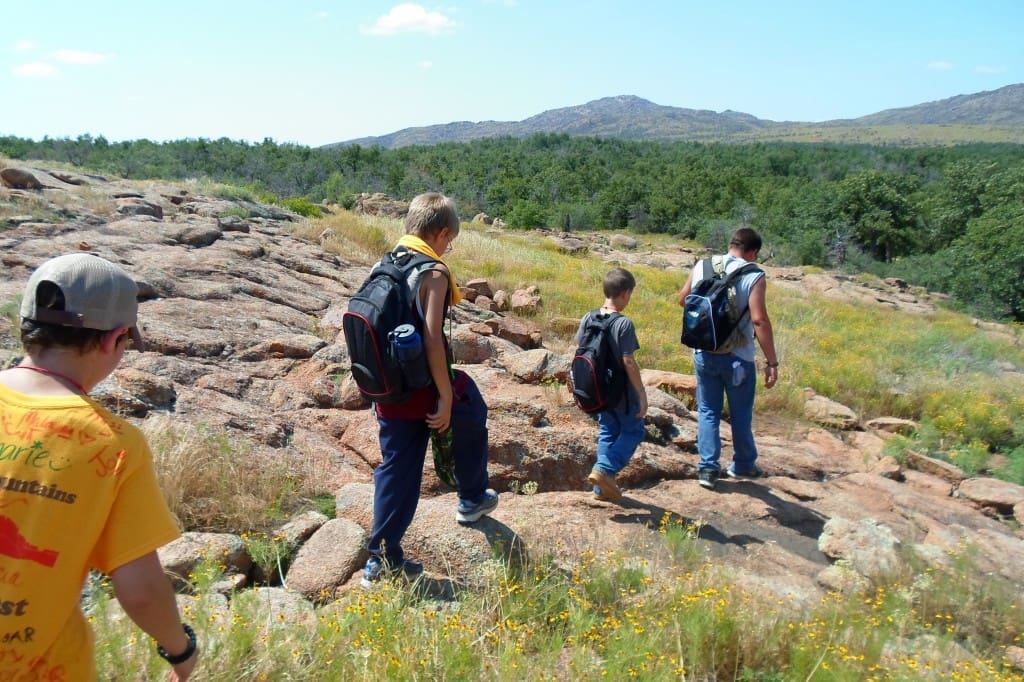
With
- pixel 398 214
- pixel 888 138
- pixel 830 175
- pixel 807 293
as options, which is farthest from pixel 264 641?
pixel 888 138

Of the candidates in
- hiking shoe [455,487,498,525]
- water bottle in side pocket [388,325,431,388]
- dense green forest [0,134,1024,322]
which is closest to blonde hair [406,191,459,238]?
water bottle in side pocket [388,325,431,388]

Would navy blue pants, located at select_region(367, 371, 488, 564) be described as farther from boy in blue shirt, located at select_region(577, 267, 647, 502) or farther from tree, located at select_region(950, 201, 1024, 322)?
tree, located at select_region(950, 201, 1024, 322)

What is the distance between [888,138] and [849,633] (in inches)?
7728

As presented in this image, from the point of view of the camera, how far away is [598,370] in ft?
13.1

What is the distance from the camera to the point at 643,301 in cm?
1288

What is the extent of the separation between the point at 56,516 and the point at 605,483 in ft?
10.2

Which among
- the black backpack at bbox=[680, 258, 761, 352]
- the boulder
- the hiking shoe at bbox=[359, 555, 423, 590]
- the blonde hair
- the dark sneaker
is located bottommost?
the dark sneaker

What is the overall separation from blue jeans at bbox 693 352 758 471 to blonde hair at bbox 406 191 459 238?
95.7 inches

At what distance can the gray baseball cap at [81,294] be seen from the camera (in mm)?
1408

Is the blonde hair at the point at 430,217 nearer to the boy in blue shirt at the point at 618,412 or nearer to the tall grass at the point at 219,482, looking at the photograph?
the boy in blue shirt at the point at 618,412

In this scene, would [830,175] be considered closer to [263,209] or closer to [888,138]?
[263,209]

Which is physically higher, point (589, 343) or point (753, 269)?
point (753, 269)

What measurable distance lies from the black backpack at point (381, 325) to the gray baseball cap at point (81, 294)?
133cm

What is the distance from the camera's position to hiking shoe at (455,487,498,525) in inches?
132
